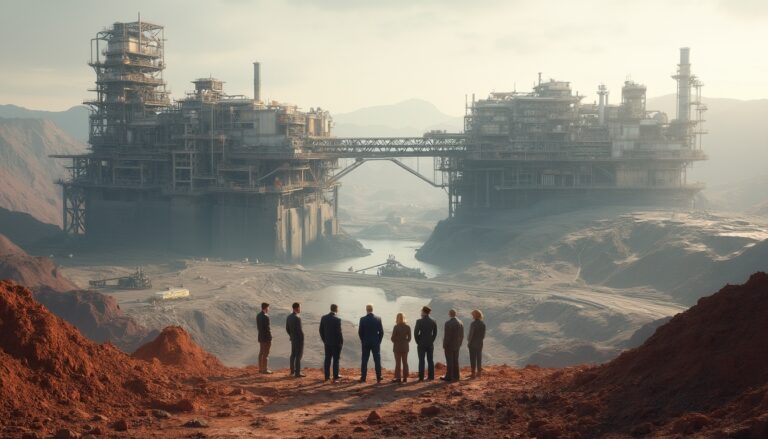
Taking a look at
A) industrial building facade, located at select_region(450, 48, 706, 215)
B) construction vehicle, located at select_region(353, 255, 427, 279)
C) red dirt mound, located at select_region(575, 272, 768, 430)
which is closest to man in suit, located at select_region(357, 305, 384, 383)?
red dirt mound, located at select_region(575, 272, 768, 430)

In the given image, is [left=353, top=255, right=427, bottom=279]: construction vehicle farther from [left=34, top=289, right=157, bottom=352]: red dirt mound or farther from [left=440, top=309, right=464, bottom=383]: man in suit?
[left=440, top=309, right=464, bottom=383]: man in suit

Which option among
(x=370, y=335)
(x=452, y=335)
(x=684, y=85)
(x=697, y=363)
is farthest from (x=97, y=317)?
(x=684, y=85)

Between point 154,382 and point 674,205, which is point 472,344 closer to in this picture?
point 154,382

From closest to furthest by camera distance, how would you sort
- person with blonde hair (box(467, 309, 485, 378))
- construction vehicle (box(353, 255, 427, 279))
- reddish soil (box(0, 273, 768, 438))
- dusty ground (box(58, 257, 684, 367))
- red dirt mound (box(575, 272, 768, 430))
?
red dirt mound (box(575, 272, 768, 430)), reddish soil (box(0, 273, 768, 438)), person with blonde hair (box(467, 309, 485, 378)), dusty ground (box(58, 257, 684, 367)), construction vehicle (box(353, 255, 427, 279))

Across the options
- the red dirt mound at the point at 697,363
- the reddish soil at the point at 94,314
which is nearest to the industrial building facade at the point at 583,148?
the reddish soil at the point at 94,314

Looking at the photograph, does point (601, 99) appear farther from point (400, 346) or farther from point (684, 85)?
point (400, 346)

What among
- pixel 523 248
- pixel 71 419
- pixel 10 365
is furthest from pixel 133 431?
pixel 523 248

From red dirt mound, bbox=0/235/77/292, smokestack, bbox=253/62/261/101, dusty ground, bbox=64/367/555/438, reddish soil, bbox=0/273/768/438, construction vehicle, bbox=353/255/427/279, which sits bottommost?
construction vehicle, bbox=353/255/427/279
